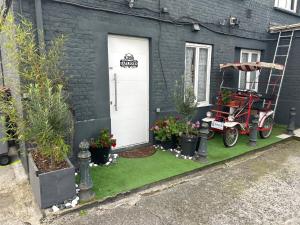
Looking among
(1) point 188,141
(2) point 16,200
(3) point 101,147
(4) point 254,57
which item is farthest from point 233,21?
(2) point 16,200

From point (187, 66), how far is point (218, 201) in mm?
3759

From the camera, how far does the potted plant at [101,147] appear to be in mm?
Result: 4523

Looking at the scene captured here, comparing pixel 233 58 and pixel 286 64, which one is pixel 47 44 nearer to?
pixel 233 58

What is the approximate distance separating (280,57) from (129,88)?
584 cm

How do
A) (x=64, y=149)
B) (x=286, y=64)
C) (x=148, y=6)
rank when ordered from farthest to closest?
(x=286, y=64) → (x=148, y=6) → (x=64, y=149)

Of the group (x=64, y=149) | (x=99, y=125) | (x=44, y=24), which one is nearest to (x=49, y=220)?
(x=64, y=149)

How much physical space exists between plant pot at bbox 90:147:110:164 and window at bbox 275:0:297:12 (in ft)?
Result: 27.0

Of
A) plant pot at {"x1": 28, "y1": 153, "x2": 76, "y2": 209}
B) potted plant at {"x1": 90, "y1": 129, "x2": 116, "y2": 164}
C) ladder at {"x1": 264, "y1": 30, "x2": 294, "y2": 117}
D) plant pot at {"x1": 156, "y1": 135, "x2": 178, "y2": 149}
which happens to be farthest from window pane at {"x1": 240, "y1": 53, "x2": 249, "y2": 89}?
plant pot at {"x1": 28, "y1": 153, "x2": 76, "y2": 209}

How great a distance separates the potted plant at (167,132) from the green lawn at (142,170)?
0.26 m

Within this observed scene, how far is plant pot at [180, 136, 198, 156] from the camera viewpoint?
198 inches

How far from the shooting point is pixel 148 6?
5.16 m

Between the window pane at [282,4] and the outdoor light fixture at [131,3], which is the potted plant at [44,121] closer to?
the outdoor light fixture at [131,3]

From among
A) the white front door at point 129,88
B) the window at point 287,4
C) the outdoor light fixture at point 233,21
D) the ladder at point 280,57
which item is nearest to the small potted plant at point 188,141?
the white front door at point 129,88

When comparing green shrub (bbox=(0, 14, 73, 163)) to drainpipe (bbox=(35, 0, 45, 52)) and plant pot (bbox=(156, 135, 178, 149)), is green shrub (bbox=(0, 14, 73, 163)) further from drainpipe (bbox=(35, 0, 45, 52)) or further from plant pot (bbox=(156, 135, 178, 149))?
plant pot (bbox=(156, 135, 178, 149))
